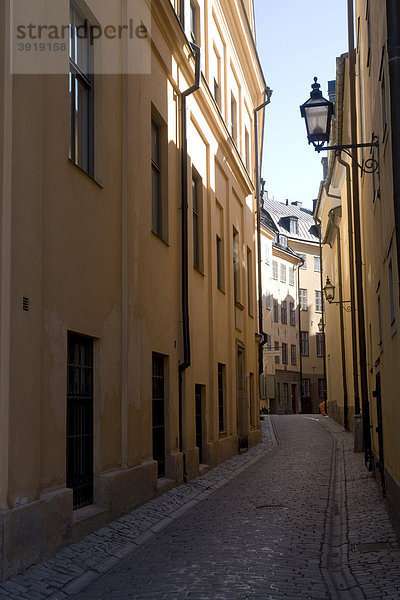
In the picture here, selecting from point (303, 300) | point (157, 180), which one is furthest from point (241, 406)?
point (303, 300)

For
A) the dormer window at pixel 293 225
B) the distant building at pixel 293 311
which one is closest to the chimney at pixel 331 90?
the distant building at pixel 293 311

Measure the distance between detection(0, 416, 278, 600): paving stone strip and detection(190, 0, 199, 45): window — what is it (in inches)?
376

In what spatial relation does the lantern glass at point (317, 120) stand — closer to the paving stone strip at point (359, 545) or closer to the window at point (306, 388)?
the paving stone strip at point (359, 545)

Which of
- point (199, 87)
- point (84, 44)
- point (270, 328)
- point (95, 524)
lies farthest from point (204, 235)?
point (270, 328)

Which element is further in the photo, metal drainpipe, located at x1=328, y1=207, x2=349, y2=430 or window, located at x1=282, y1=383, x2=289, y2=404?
window, located at x1=282, y1=383, x2=289, y2=404

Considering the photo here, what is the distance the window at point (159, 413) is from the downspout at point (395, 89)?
6555 millimetres

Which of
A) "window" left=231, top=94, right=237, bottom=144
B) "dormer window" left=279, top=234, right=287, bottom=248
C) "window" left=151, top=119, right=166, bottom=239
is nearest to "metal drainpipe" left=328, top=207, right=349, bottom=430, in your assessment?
"window" left=231, top=94, right=237, bottom=144

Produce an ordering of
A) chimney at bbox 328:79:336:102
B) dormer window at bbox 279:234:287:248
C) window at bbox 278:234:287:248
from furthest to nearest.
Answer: dormer window at bbox 279:234:287:248
window at bbox 278:234:287:248
chimney at bbox 328:79:336:102

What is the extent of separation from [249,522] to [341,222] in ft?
78.5

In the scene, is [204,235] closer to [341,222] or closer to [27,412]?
[27,412]

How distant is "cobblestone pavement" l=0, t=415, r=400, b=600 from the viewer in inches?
265

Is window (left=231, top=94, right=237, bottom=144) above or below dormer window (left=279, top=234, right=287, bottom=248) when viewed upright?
below

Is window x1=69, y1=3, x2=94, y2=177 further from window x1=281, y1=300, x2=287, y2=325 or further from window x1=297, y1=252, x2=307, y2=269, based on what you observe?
window x1=297, y1=252, x2=307, y2=269

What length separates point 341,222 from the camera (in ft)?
108
